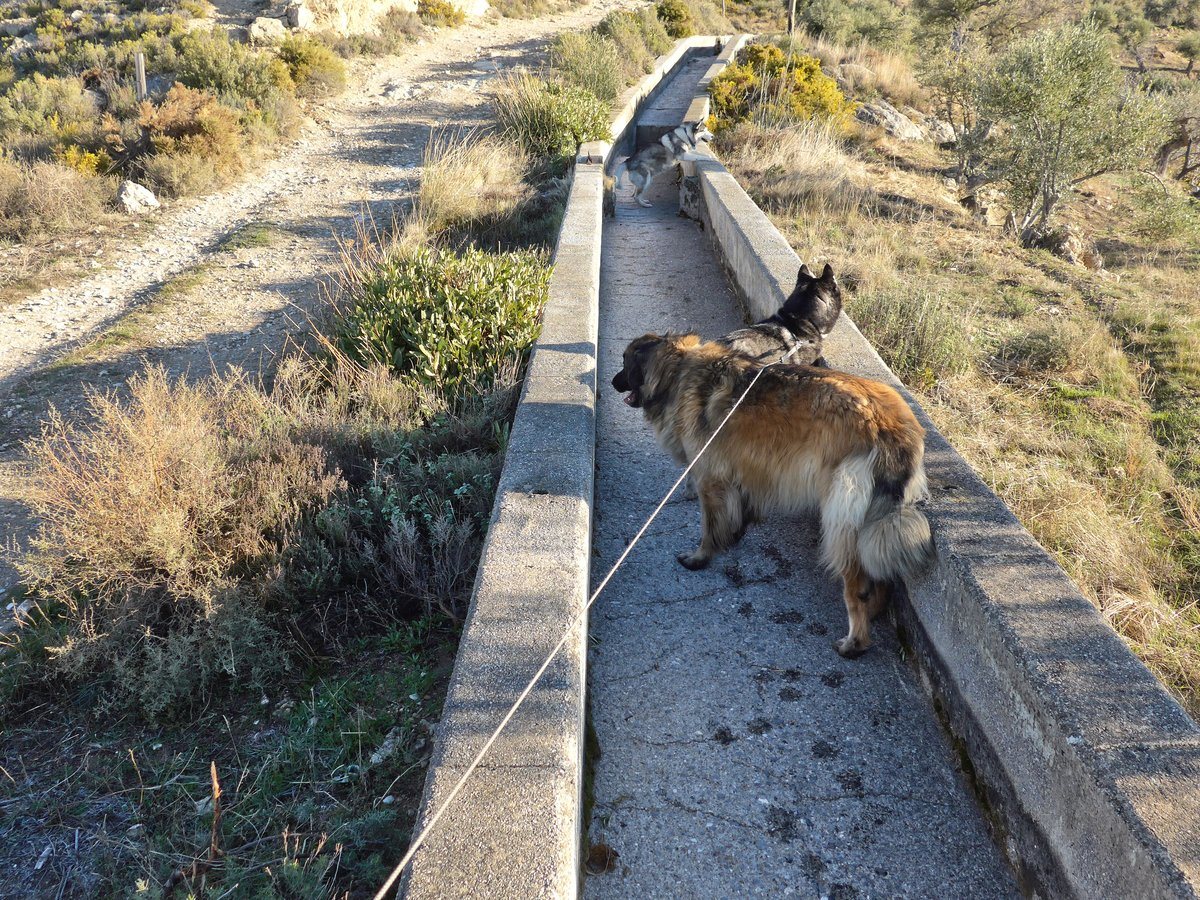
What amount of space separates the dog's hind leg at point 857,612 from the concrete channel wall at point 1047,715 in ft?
0.61

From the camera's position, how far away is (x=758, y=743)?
2.96 meters

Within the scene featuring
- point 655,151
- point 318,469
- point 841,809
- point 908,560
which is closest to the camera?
point 841,809

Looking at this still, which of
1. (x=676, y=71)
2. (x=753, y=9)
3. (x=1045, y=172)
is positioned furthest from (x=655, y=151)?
(x=753, y=9)

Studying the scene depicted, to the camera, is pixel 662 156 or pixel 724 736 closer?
pixel 724 736

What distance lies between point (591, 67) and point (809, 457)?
14935 mm

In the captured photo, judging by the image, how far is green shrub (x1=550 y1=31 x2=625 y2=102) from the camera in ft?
51.0

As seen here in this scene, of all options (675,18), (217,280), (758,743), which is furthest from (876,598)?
(675,18)

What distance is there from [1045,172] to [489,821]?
13511mm

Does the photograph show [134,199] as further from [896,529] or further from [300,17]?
[896,529]

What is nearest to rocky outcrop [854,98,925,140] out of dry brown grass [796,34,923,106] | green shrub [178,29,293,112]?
dry brown grass [796,34,923,106]

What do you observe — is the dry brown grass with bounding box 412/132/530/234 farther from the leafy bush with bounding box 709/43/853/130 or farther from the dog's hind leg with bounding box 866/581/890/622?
the dog's hind leg with bounding box 866/581/890/622

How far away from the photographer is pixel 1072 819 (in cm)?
212

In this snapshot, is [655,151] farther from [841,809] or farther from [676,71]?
[676,71]

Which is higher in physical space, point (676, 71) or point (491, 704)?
point (676, 71)
